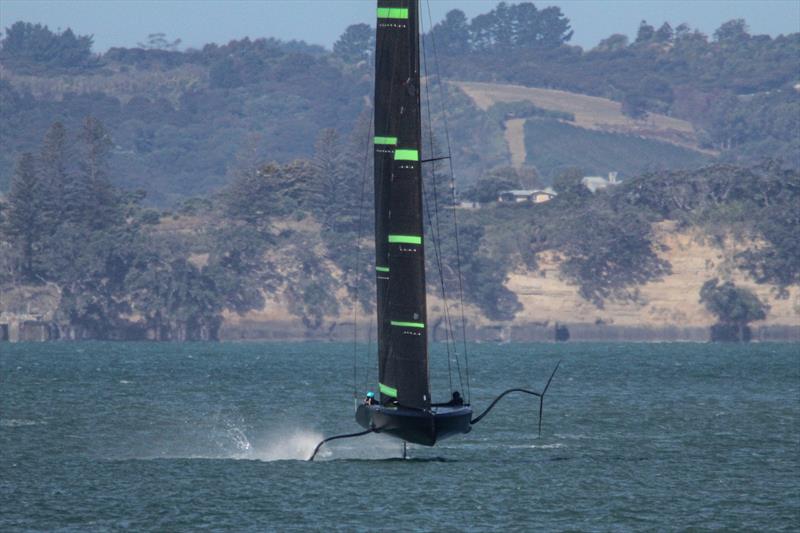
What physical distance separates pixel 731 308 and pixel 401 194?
149990 mm

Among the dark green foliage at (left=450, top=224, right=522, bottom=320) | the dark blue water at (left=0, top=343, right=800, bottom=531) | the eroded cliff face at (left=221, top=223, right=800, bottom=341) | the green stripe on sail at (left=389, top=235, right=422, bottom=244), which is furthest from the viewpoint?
the dark green foliage at (left=450, top=224, right=522, bottom=320)

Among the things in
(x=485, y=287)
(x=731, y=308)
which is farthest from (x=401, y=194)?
(x=485, y=287)

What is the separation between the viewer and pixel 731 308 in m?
189

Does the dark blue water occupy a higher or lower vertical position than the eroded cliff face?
lower

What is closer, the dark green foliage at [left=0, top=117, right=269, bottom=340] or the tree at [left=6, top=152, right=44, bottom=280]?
the dark green foliage at [left=0, top=117, right=269, bottom=340]

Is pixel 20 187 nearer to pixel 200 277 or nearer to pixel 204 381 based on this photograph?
pixel 200 277

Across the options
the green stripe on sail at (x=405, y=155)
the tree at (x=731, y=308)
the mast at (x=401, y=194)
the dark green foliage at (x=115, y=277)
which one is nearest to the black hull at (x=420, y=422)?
the mast at (x=401, y=194)

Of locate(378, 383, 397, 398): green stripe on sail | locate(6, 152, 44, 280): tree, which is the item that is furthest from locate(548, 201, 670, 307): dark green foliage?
locate(378, 383, 397, 398): green stripe on sail

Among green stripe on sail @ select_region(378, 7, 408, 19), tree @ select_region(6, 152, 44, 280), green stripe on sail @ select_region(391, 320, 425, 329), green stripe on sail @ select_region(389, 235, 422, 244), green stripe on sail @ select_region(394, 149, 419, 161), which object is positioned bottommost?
green stripe on sail @ select_region(391, 320, 425, 329)

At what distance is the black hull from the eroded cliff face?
14900 cm

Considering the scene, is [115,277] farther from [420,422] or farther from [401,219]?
[420,422]

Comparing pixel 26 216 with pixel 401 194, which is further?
pixel 26 216

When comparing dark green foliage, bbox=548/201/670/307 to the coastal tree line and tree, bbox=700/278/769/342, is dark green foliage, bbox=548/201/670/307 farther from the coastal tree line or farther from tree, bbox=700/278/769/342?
tree, bbox=700/278/769/342

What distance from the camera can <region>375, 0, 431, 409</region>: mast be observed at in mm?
43219
